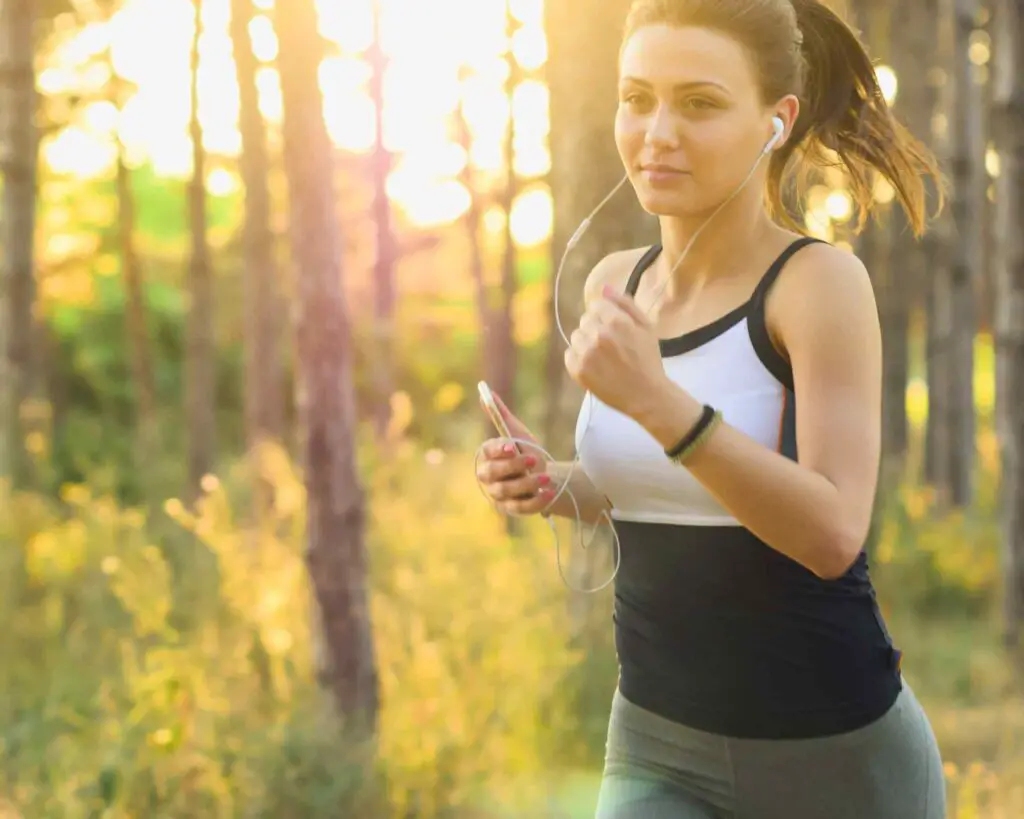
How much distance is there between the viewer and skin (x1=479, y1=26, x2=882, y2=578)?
1789 millimetres

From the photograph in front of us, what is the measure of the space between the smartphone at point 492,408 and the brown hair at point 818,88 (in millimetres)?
604

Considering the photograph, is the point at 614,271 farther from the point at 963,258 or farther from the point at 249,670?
the point at 963,258

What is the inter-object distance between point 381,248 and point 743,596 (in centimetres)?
1568

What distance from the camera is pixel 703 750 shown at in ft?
6.78

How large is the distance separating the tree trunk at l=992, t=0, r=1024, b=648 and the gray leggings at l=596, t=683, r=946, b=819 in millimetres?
5036

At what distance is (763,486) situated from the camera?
180 centimetres

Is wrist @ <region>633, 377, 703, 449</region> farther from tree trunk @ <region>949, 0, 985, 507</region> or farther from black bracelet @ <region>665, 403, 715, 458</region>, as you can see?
tree trunk @ <region>949, 0, 985, 507</region>

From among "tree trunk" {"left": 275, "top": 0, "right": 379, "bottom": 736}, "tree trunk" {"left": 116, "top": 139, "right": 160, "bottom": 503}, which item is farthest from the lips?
"tree trunk" {"left": 116, "top": 139, "right": 160, "bottom": 503}

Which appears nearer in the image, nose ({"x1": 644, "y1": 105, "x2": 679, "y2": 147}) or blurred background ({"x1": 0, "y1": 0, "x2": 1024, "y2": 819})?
nose ({"x1": 644, "y1": 105, "x2": 679, "y2": 147})

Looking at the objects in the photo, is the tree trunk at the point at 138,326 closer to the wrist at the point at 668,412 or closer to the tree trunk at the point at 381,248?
the tree trunk at the point at 381,248

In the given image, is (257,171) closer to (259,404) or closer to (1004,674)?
(259,404)

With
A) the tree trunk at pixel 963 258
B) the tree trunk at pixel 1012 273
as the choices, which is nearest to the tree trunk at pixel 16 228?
the tree trunk at pixel 1012 273

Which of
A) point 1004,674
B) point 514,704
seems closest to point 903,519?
point 1004,674

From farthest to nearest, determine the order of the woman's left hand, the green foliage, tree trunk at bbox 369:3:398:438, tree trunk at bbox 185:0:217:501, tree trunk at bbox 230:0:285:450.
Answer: tree trunk at bbox 369:3:398:438
tree trunk at bbox 185:0:217:501
tree trunk at bbox 230:0:285:450
the green foliage
the woman's left hand
